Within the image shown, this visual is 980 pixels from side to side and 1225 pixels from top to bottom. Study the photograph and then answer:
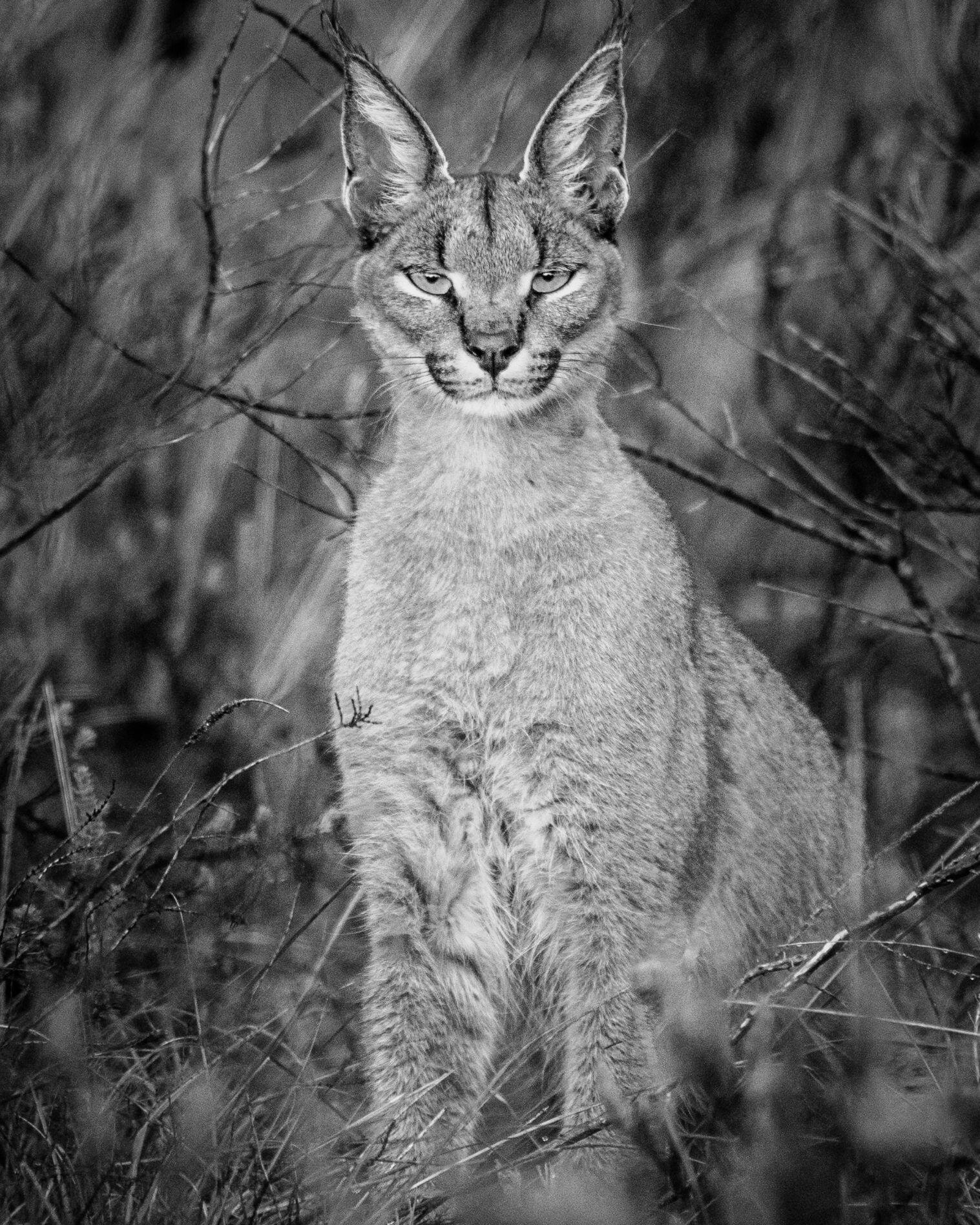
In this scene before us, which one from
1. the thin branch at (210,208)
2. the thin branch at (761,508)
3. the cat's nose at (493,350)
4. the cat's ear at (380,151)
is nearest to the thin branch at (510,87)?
the cat's ear at (380,151)

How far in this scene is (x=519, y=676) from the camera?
339 cm

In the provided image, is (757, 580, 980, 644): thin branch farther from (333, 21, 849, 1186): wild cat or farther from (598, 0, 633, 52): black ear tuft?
(598, 0, 633, 52): black ear tuft

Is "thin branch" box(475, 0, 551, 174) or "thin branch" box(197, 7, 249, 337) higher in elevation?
"thin branch" box(475, 0, 551, 174)

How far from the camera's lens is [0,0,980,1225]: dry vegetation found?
8.96 ft

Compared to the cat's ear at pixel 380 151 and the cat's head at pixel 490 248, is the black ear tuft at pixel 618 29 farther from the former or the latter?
the cat's ear at pixel 380 151

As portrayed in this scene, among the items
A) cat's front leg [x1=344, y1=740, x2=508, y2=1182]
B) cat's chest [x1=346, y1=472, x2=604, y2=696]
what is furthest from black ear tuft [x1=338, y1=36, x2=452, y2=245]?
cat's front leg [x1=344, y1=740, x2=508, y2=1182]

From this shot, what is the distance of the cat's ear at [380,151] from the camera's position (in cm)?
353

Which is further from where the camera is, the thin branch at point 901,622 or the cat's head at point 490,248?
the thin branch at point 901,622

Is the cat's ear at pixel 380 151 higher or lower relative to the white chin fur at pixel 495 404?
higher

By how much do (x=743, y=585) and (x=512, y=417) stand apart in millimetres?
2986

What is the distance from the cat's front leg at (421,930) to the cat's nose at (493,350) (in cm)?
89

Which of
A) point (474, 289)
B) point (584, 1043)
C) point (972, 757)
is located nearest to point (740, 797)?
point (584, 1043)

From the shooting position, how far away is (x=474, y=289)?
344cm

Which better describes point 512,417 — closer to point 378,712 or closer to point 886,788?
point 378,712
